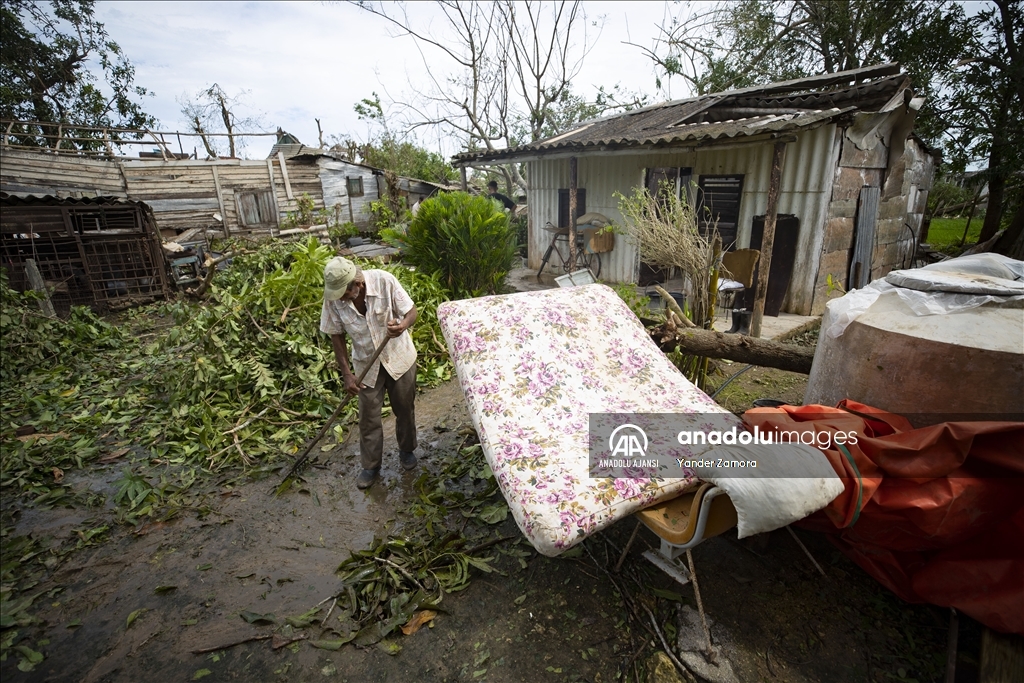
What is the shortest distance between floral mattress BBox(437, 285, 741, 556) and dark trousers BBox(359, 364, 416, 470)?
2.25 feet

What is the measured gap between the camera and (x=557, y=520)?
227 centimetres

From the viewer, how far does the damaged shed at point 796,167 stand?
7.01 meters

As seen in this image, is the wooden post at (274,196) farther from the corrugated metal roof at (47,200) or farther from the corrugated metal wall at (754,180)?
the corrugated metal wall at (754,180)

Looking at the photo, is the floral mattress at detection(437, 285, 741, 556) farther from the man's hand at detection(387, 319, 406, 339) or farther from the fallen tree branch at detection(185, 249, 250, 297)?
the fallen tree branch at detection(185, 249, 250, 297)

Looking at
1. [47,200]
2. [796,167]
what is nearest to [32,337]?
[47,200]

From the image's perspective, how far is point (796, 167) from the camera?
23.9ft

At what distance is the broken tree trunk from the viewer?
13.7ft

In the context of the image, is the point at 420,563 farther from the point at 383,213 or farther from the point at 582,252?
the point at 383,213

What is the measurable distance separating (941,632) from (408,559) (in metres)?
2.96

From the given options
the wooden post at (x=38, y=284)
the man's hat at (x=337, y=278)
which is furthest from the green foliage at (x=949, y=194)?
the wooden post at (x=38, y=284)

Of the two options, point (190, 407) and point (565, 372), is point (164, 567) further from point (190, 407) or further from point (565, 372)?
point (565, 372)

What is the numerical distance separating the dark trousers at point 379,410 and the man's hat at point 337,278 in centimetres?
71

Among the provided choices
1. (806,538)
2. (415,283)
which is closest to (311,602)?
(806,538)

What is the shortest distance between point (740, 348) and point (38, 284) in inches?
433
